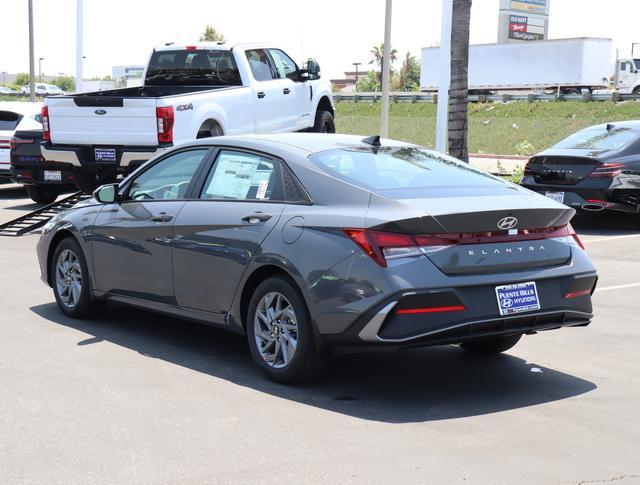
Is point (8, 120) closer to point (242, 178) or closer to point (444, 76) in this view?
point (444, 76)

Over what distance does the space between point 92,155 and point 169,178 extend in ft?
21.3

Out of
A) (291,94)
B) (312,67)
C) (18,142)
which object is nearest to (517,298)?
(291,94)

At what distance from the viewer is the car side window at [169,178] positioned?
7254 mm

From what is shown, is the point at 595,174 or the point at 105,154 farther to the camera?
the point at 595,174

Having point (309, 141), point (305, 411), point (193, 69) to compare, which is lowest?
point (305, 411)

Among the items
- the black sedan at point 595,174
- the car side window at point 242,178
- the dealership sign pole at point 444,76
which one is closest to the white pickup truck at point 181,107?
the dealership sign pole at point 444,76

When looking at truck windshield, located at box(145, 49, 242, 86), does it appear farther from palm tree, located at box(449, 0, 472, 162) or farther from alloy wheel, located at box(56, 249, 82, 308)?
alloy wheel, located at box(56, 249, 82, 308)

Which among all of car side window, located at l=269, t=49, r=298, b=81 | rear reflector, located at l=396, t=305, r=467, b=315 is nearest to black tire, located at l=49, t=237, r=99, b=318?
rear reflector, located at l=396, t=305, r=467, b=315

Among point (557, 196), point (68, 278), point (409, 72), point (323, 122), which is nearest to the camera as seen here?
point (68, 278)

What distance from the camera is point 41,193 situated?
696 inches

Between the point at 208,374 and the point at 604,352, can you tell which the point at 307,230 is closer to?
the point at 208,374

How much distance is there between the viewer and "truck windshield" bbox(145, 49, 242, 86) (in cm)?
1517

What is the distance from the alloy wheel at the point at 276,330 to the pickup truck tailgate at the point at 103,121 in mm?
7163

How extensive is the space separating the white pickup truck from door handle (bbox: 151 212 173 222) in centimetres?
575
